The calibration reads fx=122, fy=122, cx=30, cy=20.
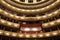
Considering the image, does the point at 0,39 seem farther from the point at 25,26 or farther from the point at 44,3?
the point at 44,3

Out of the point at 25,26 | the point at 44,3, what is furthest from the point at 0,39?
the point at 44,3

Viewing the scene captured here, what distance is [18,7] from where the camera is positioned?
3606cm

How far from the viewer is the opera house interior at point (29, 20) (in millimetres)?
25739

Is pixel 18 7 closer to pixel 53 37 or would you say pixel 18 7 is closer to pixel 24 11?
pixel 24 11

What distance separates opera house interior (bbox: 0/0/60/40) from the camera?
84.4 feet

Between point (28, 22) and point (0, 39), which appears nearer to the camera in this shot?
point (0, 39)

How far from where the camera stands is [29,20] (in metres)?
32.4

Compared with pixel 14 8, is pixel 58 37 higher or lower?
lower

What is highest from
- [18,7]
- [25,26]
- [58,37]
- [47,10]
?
[18,7]

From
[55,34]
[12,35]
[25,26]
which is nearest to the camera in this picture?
[55,34]

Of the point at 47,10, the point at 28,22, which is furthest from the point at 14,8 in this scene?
the point at 47,10

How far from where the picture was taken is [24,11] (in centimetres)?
3450

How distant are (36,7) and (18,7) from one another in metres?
5.36

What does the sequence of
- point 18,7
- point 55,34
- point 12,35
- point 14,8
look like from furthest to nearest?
point 18,7 < point 14,8 < point 12,35 < point 55,34
